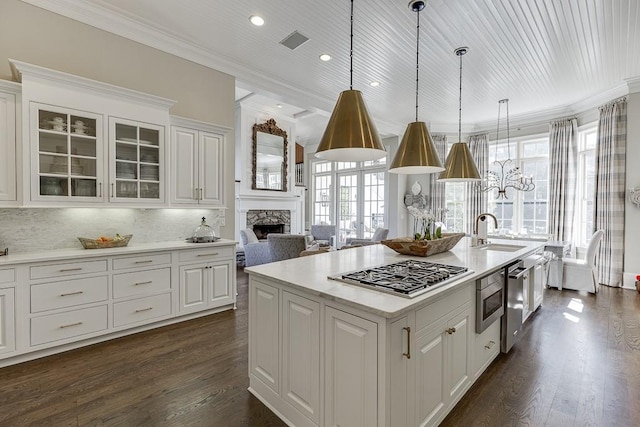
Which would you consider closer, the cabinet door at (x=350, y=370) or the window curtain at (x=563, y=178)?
the cabinet door at (x=350, y=370)

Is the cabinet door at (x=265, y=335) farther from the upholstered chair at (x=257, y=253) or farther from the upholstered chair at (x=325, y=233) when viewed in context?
the upholstered chair at (x=325, y=233)

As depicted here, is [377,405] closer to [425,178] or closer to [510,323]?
[510,323]

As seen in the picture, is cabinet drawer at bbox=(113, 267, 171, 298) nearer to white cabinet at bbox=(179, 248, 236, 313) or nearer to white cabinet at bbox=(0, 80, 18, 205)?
white cabinet at bbox=(179, 248, 236, 313)

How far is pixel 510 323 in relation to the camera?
8.59 feet

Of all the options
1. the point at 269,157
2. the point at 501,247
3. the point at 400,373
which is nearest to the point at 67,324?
the point at 400,373

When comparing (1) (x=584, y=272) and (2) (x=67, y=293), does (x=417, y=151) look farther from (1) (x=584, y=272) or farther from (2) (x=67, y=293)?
(1) (x=584, y=272)

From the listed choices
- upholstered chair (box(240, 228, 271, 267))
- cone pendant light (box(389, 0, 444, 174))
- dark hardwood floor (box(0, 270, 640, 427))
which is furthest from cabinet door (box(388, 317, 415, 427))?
upholstered chair (box(240, 228, 271, 267))

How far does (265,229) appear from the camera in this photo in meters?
7.58

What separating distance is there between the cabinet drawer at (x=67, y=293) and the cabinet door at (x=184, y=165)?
1.10 meters

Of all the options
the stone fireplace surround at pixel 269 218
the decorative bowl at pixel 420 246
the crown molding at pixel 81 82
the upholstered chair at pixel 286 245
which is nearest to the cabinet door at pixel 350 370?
the decorative bowl at pixel 420 246

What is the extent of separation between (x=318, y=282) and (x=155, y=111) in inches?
107

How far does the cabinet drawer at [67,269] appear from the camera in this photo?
8.15 ft

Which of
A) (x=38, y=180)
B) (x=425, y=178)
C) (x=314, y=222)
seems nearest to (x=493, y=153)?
(x=425, y=178)

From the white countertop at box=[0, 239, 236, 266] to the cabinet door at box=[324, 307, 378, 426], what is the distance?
2330 millimetres
